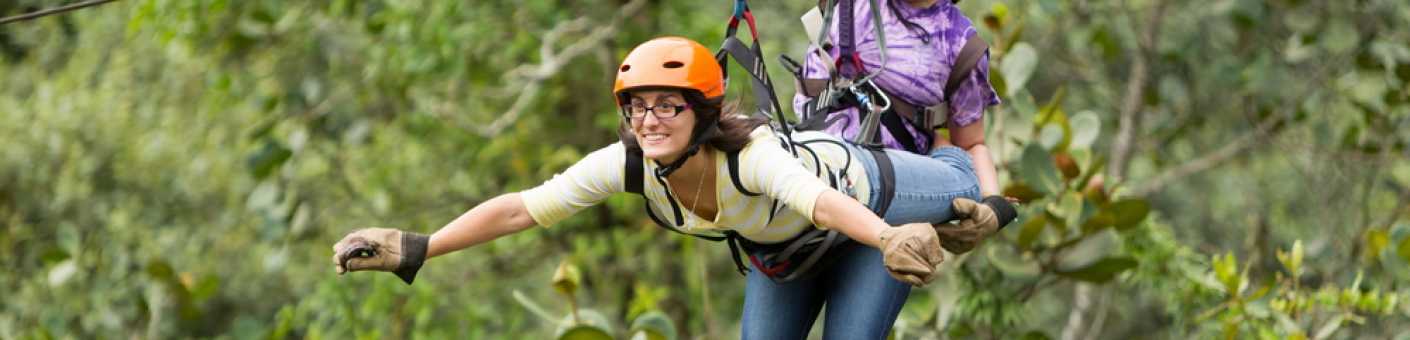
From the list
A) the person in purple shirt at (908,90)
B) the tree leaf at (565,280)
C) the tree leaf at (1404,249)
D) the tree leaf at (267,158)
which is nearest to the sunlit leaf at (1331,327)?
the tree leaf at (1404,249)

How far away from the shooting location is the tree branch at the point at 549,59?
727 centimetres

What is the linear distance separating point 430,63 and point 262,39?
3.88 feet

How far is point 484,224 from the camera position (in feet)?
10.0

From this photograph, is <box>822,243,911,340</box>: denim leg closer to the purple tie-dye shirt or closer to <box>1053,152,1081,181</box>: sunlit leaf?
the purple tie-dye shirt

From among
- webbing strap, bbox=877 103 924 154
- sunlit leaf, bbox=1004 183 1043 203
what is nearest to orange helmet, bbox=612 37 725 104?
webbing strap, bbox=877 103 924 154

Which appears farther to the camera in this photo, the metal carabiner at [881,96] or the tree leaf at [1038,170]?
the tree leaf at [1038,170]

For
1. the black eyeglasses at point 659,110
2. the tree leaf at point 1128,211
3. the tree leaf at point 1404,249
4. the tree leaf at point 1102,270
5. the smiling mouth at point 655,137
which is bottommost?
the tree leaf at point 1404,249

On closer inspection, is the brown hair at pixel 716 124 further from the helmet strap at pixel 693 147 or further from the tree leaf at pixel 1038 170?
the tree leaf at pixel 1038 170

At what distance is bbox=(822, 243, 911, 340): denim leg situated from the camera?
3246mm

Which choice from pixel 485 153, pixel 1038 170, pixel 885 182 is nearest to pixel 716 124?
pixel 885 182

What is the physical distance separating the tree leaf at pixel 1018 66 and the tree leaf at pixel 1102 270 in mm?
556

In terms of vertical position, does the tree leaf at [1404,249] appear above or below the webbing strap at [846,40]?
below

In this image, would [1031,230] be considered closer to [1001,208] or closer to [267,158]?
[1001,208]

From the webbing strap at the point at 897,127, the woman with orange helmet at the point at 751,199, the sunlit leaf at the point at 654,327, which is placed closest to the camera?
the woman with orange helmet at the point at 751,199
